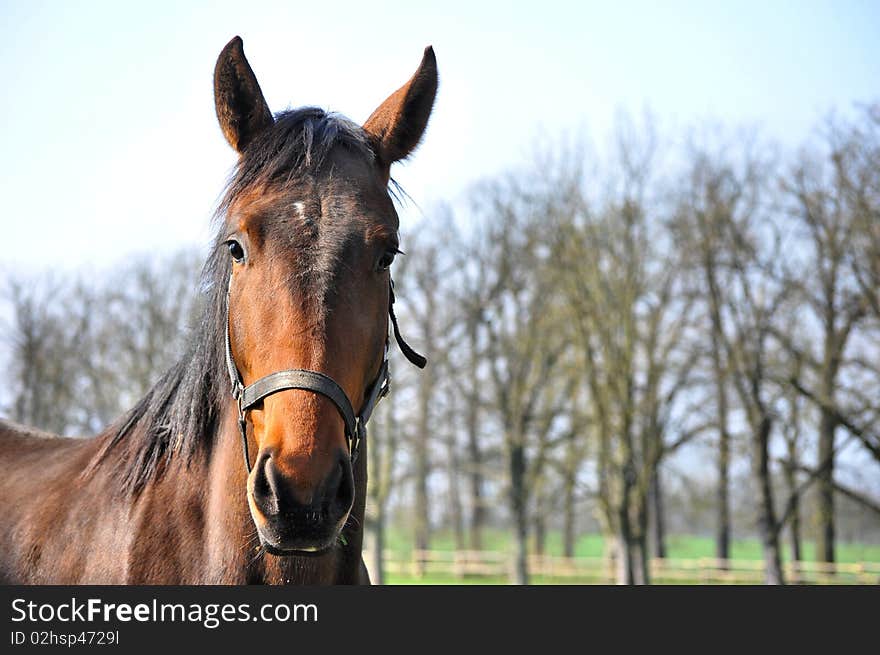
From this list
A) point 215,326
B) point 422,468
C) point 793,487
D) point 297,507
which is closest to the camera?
point 297,507

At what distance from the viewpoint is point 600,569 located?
37.7 metres

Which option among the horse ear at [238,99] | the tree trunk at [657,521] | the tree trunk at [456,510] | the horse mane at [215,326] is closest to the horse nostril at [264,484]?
the horse mane at [215,326]

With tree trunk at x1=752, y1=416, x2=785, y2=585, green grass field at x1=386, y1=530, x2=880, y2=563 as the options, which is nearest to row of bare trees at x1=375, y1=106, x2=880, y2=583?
tree trunk at x1=752, y1=416, x2=785, y2=585

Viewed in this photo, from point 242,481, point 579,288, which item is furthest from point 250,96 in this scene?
point 579,288

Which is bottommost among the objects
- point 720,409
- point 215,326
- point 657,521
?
point 215,326

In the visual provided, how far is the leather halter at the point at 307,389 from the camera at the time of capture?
2.62m

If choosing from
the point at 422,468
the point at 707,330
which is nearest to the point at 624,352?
the point at 707,330

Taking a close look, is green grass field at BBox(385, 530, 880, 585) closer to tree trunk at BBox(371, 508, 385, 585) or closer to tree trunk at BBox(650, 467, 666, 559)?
tree trunk at BBox(650, 467, 666, 559)

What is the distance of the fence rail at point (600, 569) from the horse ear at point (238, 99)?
28.3 m

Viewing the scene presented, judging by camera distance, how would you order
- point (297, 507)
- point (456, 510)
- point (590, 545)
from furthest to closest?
point (590, 545)
point (456, 510)
point (297, 507)

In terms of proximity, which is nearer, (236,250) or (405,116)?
(236,250)

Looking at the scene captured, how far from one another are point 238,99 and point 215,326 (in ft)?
3.01

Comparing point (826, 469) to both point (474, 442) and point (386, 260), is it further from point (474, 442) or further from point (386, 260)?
point (386, 260)
